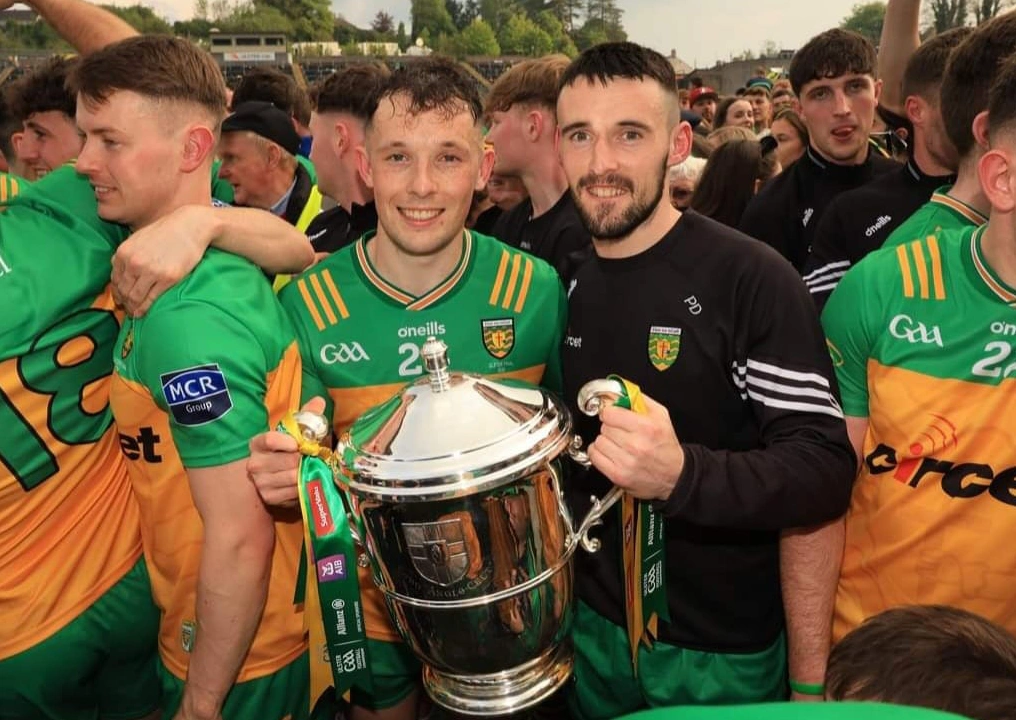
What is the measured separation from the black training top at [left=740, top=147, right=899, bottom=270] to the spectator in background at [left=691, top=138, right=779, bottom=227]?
0.59m

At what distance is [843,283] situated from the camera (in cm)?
197

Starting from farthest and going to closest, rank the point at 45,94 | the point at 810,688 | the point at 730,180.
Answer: the point at 730,180 < the point at 45,94 < the point at 810,688

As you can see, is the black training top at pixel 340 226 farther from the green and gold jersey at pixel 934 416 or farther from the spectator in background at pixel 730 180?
the green and gold jersey at pixel 934 416

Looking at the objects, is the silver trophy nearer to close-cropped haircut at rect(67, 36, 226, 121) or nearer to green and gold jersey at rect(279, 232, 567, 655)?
green and gold jersey at rect(279, 232, 567, 655)

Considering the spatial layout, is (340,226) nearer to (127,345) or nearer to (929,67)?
(127,345)

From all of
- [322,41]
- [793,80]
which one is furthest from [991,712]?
[322,41]

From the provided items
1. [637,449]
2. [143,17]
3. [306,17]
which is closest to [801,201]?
[637,449]

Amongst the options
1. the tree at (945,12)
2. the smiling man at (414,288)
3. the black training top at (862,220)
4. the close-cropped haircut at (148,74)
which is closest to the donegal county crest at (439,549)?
the smiling man at (414,288)

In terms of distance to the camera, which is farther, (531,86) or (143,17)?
(143,17)

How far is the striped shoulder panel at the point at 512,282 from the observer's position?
7.37ft

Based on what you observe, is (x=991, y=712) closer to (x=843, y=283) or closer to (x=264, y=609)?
(x=843, y=283)

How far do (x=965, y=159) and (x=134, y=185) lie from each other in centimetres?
223

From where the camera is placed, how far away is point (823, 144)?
4.32 m

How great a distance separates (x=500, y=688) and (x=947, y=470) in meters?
1.07
